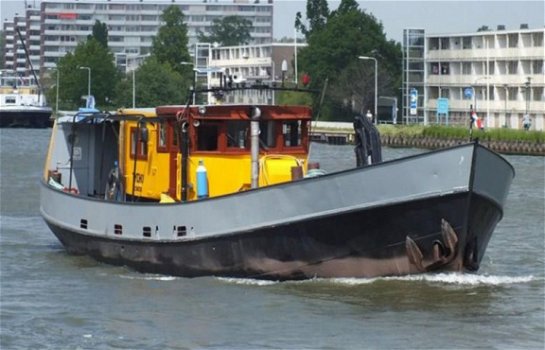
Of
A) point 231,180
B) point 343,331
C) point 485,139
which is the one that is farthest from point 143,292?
point 485,139

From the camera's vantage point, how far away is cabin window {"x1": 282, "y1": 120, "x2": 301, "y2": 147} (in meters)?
24.9

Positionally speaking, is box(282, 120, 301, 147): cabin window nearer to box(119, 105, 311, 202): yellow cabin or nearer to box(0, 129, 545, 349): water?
box(119, 105, 311, 202): yellow cabin

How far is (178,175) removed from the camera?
25.0 m

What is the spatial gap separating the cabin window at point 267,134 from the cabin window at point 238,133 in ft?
1.04

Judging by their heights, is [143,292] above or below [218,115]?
below

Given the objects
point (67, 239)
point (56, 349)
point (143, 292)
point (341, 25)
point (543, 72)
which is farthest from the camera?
point (341, 25)

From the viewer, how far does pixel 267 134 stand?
966 inches

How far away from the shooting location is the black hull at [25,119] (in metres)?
124

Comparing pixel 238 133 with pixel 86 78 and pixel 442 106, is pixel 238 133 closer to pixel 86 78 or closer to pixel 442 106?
pixel 442 106

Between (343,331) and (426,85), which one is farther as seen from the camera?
(426,85)

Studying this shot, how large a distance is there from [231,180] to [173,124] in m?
1.73

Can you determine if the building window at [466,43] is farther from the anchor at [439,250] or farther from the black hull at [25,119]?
the anchor at [439,250]

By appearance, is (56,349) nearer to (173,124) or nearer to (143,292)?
(143,292)

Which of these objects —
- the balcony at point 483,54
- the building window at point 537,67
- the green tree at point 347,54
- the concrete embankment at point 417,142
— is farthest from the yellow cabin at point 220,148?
the green tree at point 347,54
